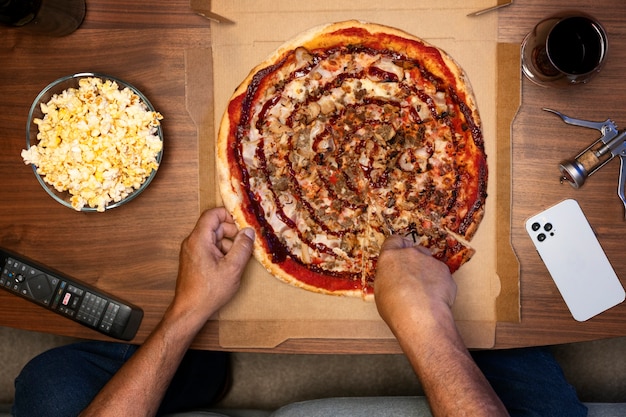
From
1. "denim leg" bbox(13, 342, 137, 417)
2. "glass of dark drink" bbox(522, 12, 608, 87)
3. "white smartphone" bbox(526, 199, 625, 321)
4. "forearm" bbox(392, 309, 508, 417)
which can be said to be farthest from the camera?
"denim leg" bbox(13, 342, 137, 417)

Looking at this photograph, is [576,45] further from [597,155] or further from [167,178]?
[167,178]

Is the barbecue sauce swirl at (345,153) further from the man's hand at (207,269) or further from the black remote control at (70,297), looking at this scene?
the black remote control at (70,297)

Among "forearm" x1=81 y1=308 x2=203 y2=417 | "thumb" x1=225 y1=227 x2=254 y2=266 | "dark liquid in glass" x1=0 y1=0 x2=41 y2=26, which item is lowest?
"forearm" x1=81 y1=308 x2=203 y2=417

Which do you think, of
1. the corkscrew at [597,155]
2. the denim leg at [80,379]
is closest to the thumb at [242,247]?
the denim leg at [80,379]

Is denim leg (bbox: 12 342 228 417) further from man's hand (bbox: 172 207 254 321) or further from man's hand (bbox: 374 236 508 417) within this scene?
man's hand (bbox: 374 236 508 417)

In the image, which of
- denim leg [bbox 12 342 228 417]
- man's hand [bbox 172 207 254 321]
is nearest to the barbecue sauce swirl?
man's hand [bbox 172 207 254 321]

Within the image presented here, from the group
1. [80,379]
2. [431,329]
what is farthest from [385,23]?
[80,379]

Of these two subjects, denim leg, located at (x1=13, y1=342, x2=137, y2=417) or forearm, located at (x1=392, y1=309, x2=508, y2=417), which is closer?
forearm, located at (x1=392, y1=309, x2=508, y2=417)
